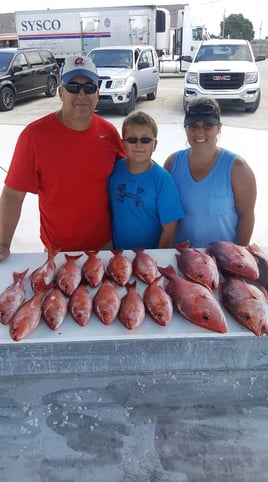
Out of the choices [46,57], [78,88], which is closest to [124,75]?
[46,57]

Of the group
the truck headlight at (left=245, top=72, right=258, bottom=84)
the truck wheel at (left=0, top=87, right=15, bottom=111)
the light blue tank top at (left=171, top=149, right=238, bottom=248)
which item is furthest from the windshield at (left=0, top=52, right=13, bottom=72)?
the light blue tank top at (left=171, top=149, right=238, bottom=248)

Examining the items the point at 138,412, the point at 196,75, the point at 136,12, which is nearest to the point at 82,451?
the point at 138,412

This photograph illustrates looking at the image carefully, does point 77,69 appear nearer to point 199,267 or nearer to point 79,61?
point 79,61

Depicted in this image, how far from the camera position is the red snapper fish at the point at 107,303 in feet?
5.29

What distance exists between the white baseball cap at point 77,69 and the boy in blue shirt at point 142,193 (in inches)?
12.5

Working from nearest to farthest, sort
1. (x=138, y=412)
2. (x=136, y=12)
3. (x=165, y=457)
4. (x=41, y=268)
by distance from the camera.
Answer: (x=165, y=457)
(x=138, y=412)
(x=41, y=268)
(x=136, y=12)

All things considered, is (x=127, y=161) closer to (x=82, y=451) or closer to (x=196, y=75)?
(x=82, y=451)

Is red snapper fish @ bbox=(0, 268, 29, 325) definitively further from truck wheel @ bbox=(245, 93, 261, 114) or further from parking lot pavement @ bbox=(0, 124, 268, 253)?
truck wheel @ bbox=(245, 93, 261, 114)

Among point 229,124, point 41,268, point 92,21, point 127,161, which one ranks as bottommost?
point 229,124

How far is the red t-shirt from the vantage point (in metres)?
2.29

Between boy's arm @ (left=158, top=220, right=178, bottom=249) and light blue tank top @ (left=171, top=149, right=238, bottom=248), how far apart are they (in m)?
0.09

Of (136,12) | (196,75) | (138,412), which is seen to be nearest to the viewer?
(138,412)

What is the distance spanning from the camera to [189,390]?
1559mm

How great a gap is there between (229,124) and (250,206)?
27.5ft
